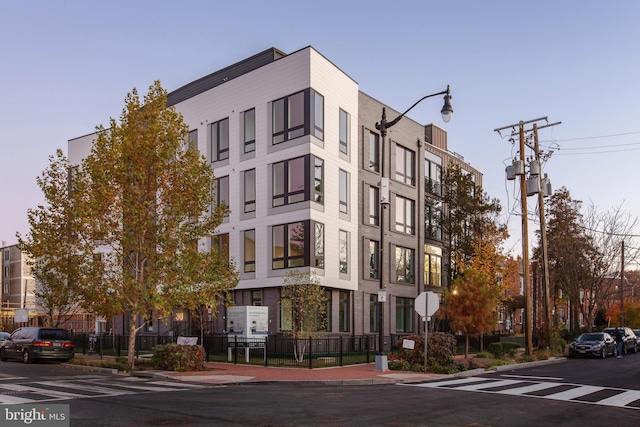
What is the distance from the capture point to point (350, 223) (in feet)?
117

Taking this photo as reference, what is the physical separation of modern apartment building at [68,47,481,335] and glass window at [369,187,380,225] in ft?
0.21

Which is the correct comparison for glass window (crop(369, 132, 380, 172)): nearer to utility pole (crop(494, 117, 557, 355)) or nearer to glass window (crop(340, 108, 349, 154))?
glass window (crop(340, 108, 349, 154))

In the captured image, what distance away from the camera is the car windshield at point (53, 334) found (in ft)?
92.3

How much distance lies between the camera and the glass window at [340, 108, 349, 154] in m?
35.4

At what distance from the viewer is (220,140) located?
1490 inches

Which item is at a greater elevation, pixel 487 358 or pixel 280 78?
pixel 280 78

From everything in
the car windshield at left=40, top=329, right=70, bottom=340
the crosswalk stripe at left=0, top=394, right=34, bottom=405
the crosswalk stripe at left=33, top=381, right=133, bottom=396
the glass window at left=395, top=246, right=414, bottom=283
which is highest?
the glass window at left=395, top=246, right=414, bottom=283

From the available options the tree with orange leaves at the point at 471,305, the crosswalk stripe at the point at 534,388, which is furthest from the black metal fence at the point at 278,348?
the crosswalk stripe at the point at 534,388

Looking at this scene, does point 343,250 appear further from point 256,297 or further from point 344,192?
point 256,297

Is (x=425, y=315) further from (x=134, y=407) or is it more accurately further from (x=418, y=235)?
(x=418, y=235)

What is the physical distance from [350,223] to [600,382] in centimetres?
1789

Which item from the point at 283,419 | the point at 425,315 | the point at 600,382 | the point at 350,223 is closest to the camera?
the point at 283,419

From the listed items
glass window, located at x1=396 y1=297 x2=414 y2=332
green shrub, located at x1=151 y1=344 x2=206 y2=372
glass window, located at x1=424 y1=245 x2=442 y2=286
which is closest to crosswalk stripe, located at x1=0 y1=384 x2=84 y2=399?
green shrub, located at x1=151 y1=344 x2=206 y2=372

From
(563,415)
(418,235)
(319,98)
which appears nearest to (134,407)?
(563,415)
